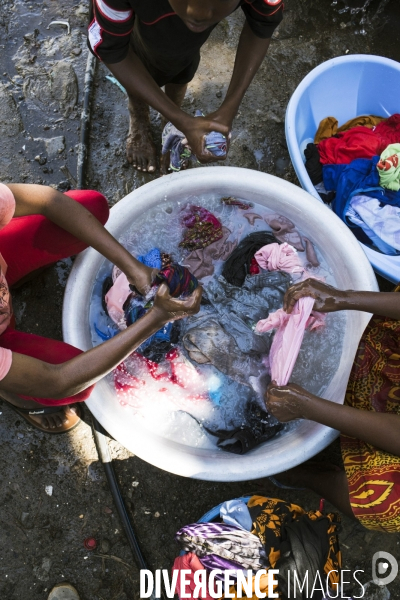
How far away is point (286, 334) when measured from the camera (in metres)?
1.93

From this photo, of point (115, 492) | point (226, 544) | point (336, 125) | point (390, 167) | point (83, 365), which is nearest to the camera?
point (83, 365)

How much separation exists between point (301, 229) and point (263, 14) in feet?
2.90

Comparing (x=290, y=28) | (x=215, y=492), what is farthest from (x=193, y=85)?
(x=215, y=492)

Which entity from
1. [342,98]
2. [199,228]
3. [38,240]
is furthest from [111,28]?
[342,98]

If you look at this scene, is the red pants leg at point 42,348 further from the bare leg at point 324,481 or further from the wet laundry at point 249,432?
the bare leg at point 324,481

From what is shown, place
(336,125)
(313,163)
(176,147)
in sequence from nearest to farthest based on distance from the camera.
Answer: (176,147) < (313,163) < (336,125)

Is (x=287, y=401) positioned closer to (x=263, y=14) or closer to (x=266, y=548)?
(x=266, y=548)

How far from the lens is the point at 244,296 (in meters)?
2.22

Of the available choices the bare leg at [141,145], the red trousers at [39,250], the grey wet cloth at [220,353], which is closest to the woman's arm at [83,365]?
the red trousers at [39,250]

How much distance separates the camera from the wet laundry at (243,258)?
2260 millimetres

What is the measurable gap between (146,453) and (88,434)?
50cm

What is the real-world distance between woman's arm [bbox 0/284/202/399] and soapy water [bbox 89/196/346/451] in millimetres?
547

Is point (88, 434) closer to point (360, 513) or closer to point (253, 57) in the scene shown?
point (360, 513)

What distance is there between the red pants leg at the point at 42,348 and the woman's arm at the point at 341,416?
0.68m
